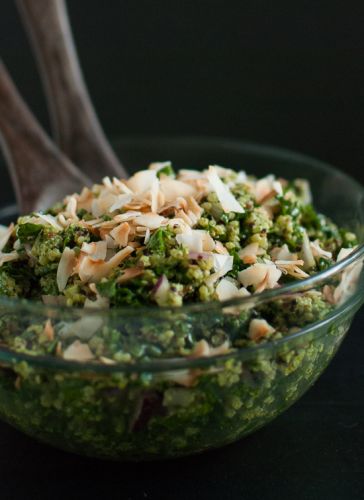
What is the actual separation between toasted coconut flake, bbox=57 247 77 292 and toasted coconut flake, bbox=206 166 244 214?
0.95ft

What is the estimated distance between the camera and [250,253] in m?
1.35

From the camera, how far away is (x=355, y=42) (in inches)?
113

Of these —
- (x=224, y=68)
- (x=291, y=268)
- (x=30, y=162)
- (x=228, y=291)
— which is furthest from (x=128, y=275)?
(x=224, y=68)

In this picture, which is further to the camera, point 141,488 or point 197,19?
point 197,19

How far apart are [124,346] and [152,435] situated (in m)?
0.18

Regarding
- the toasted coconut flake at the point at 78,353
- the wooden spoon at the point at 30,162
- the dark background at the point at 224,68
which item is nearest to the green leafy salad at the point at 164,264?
the toasted coconut flake at the point at 78,353

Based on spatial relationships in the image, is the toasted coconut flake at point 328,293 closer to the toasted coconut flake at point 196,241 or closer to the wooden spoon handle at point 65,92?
the toasted coconut flake at point 196,241

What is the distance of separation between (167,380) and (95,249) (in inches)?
10.5

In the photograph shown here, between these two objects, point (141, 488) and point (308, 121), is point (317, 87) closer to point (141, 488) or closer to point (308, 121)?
point (308, 121)

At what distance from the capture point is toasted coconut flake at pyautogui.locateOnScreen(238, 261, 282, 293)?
4.20ft

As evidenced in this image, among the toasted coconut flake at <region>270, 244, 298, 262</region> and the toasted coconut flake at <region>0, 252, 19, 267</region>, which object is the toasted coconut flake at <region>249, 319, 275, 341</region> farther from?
the toasted coconut flake at <region>0, 252, 19, 267</region>

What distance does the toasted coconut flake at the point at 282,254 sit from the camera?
140 centimetres

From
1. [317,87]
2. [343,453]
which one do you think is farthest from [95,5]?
[343,453]

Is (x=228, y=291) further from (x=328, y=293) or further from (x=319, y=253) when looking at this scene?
(x=319, y=253)
